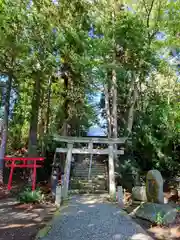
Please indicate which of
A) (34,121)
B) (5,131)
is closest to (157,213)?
(34,121)

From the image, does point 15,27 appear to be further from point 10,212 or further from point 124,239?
point 124,239

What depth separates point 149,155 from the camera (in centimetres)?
914

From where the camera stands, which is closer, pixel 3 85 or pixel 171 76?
pixel 3 85

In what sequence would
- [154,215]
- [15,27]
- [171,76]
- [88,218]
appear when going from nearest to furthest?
[88,218] < [154,215] < [15,27] < [171,76]

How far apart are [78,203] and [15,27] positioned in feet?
20.4

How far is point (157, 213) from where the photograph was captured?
5113mm

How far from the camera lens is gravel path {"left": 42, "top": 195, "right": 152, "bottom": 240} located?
11.8 feet

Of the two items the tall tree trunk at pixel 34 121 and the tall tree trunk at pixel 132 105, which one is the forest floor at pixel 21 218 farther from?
the tall tree trunk at pixel 132 105

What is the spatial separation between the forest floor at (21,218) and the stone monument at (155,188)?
2843mm

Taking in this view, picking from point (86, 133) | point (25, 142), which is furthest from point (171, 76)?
point (25, 142)

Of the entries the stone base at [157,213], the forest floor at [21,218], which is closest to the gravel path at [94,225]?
the forest floor at [21,218]

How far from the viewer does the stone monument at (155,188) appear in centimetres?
583

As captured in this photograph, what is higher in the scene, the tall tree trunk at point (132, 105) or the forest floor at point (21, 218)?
the tall tree trunk at point (132, 105)

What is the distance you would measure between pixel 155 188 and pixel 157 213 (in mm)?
916
